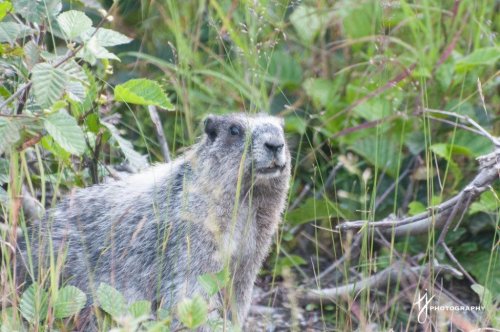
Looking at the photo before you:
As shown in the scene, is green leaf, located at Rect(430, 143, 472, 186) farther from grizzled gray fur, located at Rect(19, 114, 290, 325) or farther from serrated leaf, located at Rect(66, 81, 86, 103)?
serrated leaf, located at Rect(66, 81, 86, 103)

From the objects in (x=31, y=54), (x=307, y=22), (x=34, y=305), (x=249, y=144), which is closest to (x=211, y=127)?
(x=249, y=144)

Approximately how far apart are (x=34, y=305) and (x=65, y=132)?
62 cm

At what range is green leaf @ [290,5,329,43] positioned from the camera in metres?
5.45

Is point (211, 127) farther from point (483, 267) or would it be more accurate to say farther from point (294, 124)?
point (483, 267)

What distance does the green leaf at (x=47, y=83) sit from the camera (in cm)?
321

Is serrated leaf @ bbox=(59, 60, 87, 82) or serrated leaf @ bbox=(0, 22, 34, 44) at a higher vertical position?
serrated leaf @ bbox=(0, 22, 34, 44)

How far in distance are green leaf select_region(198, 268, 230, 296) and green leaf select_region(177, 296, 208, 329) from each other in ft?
1.13

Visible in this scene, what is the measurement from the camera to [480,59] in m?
4.75

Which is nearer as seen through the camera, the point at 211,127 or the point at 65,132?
the point at 65,132

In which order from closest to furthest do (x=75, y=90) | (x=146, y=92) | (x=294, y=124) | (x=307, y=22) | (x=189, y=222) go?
1. (x=75, y=90)
2. (x=146, y=92)
3. (x=189, y=222)
4. (x=294, y=124)
5. (x=307, y=22)

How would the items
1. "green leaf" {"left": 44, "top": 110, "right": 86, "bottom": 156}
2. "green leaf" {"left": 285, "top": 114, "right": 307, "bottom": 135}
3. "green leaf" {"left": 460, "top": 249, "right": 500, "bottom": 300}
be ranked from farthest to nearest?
"green leaf" {"left": 285, "top": 114, "right": 307, "bottom": 135} < "green leaf" {"left": 460, "top": 249, "right": 500, "bottom": 300} < "green leaf" {"left": 44, "top": 110, "right": 86, "bottom": 156}

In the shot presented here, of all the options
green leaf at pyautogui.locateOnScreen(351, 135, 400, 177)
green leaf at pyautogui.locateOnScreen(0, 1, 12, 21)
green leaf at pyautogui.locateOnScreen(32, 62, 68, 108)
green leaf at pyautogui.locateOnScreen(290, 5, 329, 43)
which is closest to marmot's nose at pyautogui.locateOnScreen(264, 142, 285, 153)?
green leaf at pyautogui.locateOnScreen(32, 62, 68, 108)

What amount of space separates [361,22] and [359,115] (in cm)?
64

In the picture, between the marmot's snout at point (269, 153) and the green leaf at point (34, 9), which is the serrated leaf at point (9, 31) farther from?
the marmot's snout at point (269, 153)
